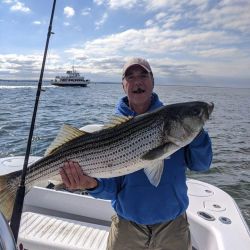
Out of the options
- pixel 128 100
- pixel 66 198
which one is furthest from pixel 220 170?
pixel 128 100

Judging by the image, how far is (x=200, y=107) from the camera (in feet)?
9.56

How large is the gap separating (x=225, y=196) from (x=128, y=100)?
2.55 meters

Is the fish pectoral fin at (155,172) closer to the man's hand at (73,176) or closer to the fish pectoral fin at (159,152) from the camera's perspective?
the fish pectoral fin at (159,152)

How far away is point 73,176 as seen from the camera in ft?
10.2

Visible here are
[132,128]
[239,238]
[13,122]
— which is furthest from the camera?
[13,122]

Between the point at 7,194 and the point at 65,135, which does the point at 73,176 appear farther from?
the point at 7,194

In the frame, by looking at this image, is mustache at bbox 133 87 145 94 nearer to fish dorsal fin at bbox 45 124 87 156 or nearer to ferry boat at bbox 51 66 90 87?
fish dorsal fin at bbox 45 124 87 156

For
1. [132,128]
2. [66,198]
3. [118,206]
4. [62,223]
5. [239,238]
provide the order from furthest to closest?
[66,198], [62,223], [239,238], [118,206], [132,128]

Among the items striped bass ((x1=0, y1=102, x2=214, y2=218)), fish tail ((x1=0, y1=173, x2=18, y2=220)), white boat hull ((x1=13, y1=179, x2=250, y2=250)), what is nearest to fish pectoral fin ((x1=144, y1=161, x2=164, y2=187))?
striped bass ((x1=0, y1=102, x2=214, y2=218))

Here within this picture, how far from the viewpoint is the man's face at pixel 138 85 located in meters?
3.24

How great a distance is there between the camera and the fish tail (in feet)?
10.3

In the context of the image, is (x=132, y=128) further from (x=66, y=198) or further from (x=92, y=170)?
(x=66, y=198)

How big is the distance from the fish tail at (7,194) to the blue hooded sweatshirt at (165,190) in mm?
976

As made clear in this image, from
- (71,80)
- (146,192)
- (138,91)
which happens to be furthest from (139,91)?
(71,80)
